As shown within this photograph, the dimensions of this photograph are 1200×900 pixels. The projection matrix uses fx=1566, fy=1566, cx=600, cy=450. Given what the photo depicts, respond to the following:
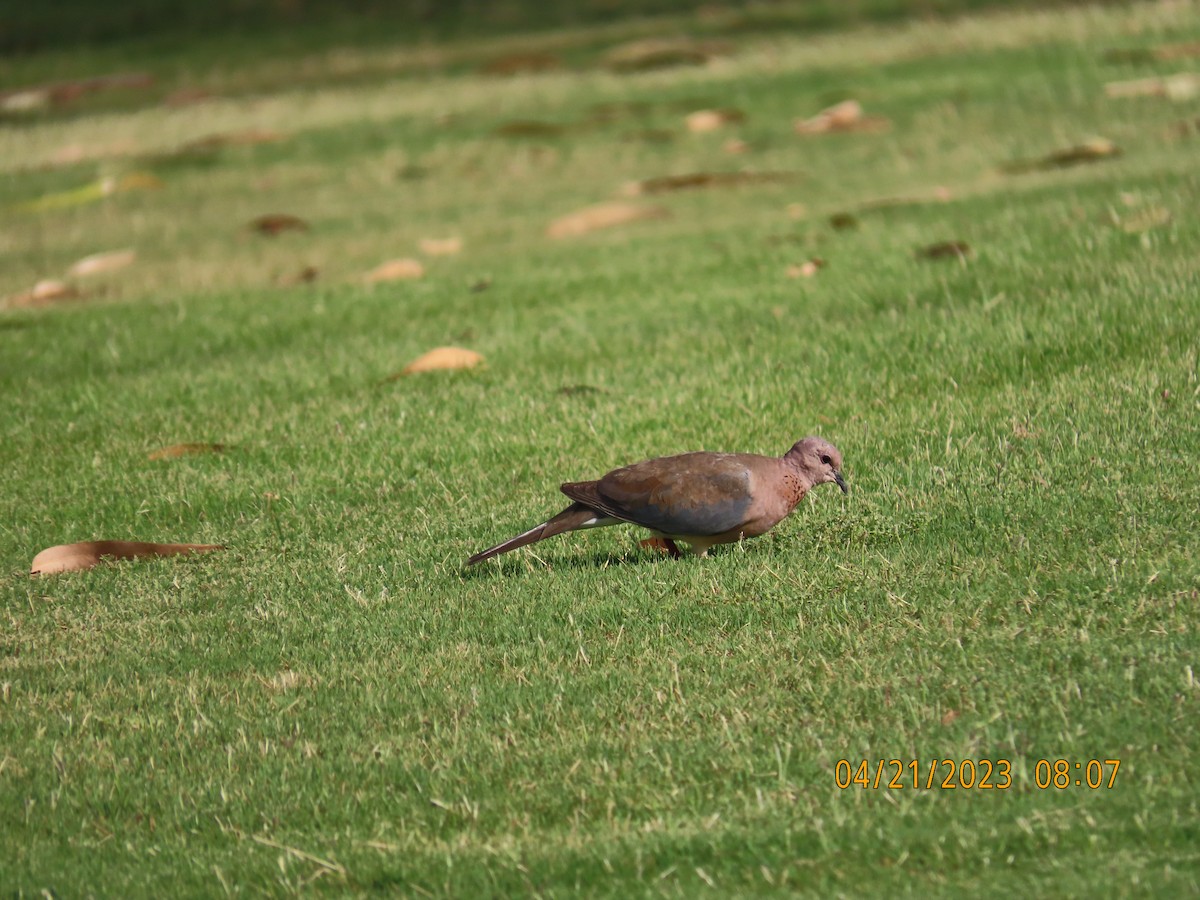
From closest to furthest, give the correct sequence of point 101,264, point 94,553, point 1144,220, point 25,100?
point 94,553, point 1144,220, point 101,264, point 25,100

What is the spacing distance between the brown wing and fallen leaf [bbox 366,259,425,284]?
856 centimetres

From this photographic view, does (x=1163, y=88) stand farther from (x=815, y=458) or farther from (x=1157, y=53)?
(x=815, y=458)

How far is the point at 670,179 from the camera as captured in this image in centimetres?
1970

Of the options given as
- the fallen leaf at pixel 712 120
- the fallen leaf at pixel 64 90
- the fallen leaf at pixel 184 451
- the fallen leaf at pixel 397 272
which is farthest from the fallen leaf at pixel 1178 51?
the fallen leaf at pixel 64 90

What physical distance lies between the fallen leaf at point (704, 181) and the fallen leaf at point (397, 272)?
4361mm

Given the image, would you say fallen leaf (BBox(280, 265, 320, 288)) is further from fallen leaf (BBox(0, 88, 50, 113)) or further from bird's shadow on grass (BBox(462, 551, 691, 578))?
fallen leaf (BBox(0, 88, 50, 113))

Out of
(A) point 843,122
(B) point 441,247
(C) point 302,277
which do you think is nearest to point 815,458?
(C) point 302,277

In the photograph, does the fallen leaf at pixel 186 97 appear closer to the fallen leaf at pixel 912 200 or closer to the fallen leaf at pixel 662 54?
the fallen leaf at pixel 662 54

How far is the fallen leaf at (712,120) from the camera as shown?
2345 centimetres

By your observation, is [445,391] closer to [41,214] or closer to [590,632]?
[590,632]

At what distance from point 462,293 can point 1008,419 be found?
6.68 meters

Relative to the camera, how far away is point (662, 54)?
30.9 metres

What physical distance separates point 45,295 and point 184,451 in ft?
22.4

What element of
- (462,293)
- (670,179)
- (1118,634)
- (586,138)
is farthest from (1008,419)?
(586,138)
